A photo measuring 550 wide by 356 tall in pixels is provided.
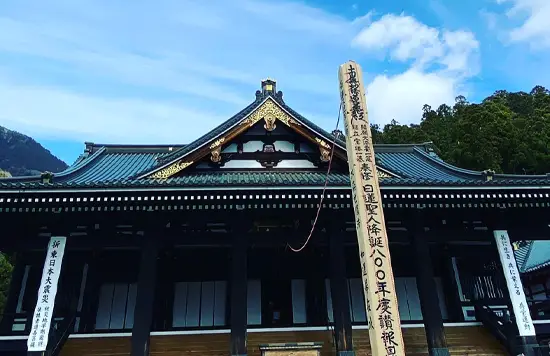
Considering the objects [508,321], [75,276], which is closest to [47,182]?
[75,276]

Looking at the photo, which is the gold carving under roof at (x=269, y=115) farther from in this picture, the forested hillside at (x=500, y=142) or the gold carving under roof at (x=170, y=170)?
the forested hillside at (x=500, y=142)

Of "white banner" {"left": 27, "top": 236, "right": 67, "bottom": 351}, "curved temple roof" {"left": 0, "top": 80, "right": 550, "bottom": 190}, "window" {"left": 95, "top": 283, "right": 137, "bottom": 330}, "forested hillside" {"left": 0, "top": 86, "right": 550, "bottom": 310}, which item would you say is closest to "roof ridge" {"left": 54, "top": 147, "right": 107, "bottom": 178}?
"curved temple roof" {"left": 0, "top": 80, "right": 550, "bottom": 190}

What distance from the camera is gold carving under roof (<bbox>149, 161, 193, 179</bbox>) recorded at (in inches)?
437

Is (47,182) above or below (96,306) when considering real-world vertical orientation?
above

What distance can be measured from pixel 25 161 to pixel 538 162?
95.9 metres

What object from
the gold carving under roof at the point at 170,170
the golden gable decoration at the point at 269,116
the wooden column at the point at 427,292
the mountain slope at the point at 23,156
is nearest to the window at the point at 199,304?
the gold carving under roof at the point at 170,170

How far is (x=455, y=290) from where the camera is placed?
13070 millimetres

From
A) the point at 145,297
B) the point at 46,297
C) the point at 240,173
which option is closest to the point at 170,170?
the point at 240,173

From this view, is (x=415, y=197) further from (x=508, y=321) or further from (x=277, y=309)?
(x=277, y=309)

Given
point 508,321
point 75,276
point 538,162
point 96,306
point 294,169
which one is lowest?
point 508,321

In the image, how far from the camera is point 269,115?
41.7ft

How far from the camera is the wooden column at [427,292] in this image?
9.89 metres

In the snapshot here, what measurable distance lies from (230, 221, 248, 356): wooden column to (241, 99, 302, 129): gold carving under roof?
3.28 metres

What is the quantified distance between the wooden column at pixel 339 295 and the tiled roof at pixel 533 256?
1448 centimetres
